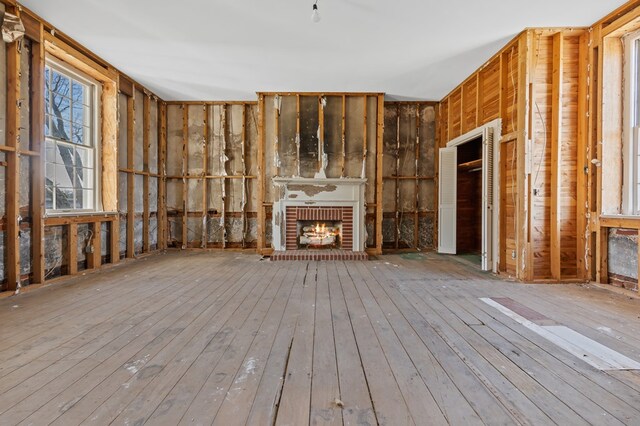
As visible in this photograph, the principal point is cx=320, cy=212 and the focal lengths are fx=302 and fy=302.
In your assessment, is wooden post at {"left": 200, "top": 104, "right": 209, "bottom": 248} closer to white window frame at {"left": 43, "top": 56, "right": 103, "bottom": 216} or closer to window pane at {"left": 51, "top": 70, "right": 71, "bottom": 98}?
white window frame at {"left": 43, "top": 56, "right": 103, "bottom": 216}

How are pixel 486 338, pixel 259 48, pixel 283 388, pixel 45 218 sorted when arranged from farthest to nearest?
pixel 259 48
pixel 45 218
pixel 486 338
pixel 283 388

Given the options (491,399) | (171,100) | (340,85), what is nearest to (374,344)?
(491,399)

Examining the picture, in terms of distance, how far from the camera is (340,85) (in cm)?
553

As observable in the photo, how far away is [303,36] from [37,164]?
3.54 metres

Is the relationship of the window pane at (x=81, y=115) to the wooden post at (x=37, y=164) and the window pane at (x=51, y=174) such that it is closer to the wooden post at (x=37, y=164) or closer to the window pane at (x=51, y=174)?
the window pane at (x=51, y=174)

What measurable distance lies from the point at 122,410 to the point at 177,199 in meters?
5.78

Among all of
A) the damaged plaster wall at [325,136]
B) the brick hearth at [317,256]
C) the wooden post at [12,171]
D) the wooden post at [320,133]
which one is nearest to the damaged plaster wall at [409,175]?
the damaged plaster wall at [325,136]

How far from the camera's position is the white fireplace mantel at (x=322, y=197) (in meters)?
5.79

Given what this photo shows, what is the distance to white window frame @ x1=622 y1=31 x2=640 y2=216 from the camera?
11.4 ft

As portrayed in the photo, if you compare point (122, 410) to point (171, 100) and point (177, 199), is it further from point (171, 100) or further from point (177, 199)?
point (171, 100)

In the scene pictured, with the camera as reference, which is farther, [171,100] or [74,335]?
[171,100]

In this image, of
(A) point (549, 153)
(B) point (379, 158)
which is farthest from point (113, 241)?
(A) point (549, 153)

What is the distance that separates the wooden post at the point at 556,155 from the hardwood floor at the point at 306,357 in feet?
1.90

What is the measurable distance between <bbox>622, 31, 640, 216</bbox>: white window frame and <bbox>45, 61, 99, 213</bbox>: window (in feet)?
23.1
